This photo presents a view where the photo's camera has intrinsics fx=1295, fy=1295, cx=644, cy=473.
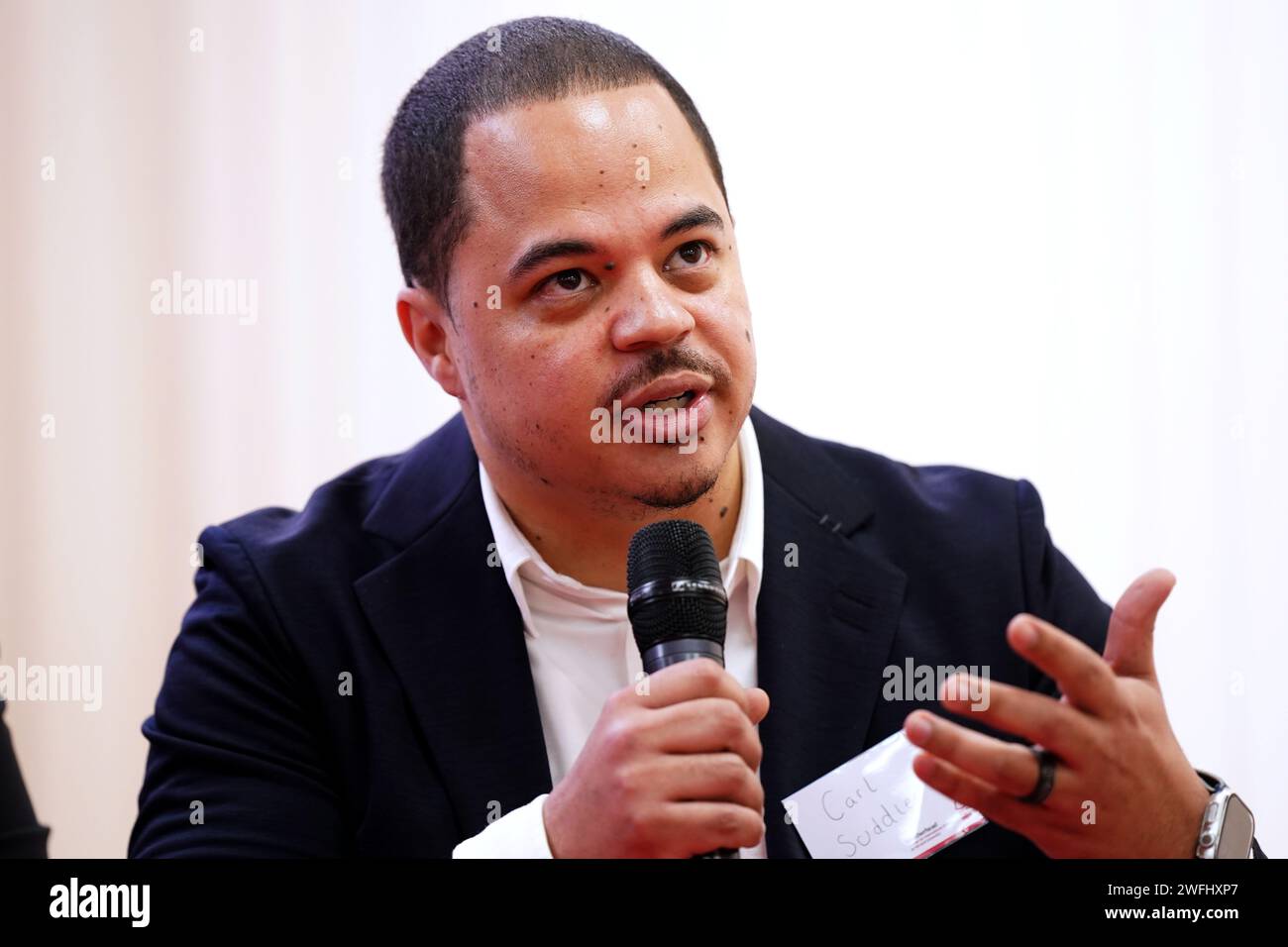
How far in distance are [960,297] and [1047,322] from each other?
188 millimetres

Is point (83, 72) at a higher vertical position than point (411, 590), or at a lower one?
higher

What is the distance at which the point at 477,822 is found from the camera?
5.69 feet

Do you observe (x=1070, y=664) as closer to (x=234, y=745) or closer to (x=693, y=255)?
(x=693, y=255)

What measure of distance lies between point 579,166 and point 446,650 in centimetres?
70

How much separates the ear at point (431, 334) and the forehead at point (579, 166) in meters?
0.20

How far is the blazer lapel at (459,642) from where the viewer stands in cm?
176

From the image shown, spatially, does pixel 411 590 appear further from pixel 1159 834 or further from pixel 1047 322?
pixel 1047 322

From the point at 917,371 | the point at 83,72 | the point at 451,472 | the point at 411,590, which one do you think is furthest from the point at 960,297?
the point at 83,72

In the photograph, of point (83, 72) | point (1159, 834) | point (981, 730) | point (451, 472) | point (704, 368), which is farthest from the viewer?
point (83, 72)

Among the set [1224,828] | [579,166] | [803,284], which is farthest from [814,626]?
[803,284]

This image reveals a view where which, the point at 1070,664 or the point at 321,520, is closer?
the point at 1070,664

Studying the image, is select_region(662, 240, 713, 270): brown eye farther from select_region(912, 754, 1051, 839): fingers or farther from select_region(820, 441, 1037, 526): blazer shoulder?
select_region(912, 754, 1051, 839): fingers

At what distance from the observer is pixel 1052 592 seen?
1.97m

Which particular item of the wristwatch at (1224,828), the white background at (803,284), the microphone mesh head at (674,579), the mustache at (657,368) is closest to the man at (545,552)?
the mustache at (657,368)
